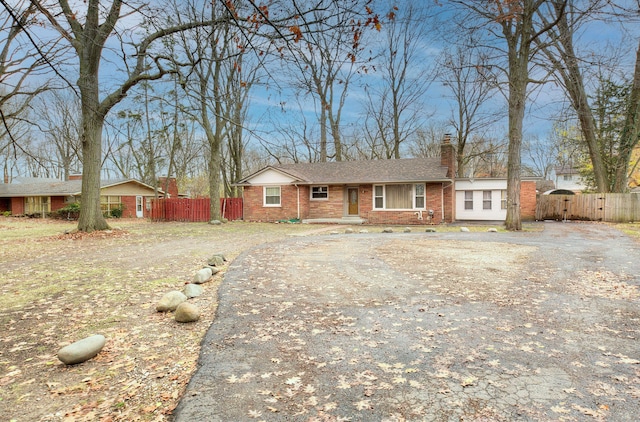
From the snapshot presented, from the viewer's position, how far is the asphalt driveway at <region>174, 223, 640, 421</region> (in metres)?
2.50

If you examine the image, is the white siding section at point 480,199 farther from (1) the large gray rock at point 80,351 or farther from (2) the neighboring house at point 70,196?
(2) the neighboring house at point 70,196

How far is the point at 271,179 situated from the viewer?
22.4 metres

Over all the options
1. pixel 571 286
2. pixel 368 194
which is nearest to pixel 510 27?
pixel 368 194

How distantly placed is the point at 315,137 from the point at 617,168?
21.9 meters

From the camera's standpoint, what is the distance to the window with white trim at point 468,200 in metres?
22.4

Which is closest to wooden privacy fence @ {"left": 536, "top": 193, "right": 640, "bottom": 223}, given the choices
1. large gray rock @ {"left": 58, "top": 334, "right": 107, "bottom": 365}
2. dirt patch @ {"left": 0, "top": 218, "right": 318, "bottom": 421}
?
dirt patch @ {"left": 0, "top": 218, "right": 318, "bottom": 421}

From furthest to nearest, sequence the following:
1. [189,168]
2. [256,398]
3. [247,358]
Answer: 1. [189,168]
2. [247,358]
3. [256,398]

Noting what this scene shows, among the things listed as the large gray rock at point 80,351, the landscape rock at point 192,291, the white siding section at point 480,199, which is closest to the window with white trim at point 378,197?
the white siding section at point 480,199

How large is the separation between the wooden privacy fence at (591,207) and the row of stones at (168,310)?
22.3 metres

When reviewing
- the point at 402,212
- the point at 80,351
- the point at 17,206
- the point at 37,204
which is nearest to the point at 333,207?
the point at 402,212

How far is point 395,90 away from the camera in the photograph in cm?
2945

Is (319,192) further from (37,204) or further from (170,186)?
(37,204)

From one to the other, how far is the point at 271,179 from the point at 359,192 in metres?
5.47

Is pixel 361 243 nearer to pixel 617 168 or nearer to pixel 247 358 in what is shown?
pixel 247 358
